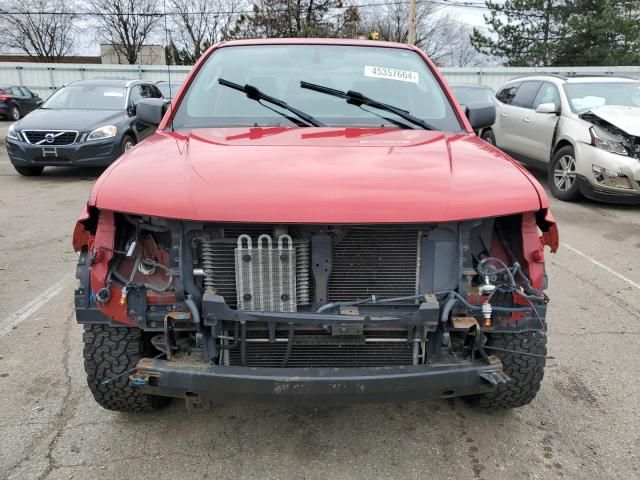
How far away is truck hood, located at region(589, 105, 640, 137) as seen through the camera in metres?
7.18

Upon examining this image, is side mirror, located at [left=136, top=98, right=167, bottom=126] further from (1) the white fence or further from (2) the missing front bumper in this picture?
(1) the white fence

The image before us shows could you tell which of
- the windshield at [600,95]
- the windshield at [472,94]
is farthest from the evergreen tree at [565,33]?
the windshield at [600,95]

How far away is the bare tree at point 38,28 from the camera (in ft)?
130

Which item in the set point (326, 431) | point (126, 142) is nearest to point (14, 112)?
point (126, 142)

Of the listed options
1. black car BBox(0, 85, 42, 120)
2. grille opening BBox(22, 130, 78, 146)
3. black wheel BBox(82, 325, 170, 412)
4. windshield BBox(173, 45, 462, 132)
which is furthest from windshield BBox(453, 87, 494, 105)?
black car BBox(0, 85, 42, 120)

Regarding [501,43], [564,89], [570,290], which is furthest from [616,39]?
[570,290]

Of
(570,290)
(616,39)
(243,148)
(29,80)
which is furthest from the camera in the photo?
(616,39)

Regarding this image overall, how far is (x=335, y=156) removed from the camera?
238 cm

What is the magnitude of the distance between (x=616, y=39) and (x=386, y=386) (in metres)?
32.0

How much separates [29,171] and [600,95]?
9.77m

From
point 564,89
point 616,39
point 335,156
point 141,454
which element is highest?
point 616,39

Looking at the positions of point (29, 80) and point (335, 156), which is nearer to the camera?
point (335, 156)

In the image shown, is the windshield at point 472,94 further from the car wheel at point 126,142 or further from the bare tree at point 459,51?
the bare tree at point 459,51

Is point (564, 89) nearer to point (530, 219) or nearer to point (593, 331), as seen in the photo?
point (593, 331)
